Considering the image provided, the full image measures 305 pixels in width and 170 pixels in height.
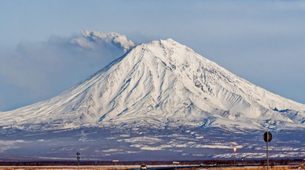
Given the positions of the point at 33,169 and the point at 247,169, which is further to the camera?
the point at 33,169

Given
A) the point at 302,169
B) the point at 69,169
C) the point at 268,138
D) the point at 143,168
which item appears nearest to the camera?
the point at 268,138

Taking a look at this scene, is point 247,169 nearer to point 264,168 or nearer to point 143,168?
point 264,168

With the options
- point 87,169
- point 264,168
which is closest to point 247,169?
point 264,168

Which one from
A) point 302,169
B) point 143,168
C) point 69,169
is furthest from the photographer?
point 69,169

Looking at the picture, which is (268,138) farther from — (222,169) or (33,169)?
(33,169)

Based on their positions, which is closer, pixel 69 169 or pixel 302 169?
pixel 302 169

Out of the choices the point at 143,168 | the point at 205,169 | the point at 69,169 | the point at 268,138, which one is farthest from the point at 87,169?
the point at 268,138

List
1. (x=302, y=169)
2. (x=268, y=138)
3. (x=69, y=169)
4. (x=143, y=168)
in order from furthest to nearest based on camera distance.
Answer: (x=69, y=169), (x=143, y=168), (x=302, y=169), (x=268, y=138)
